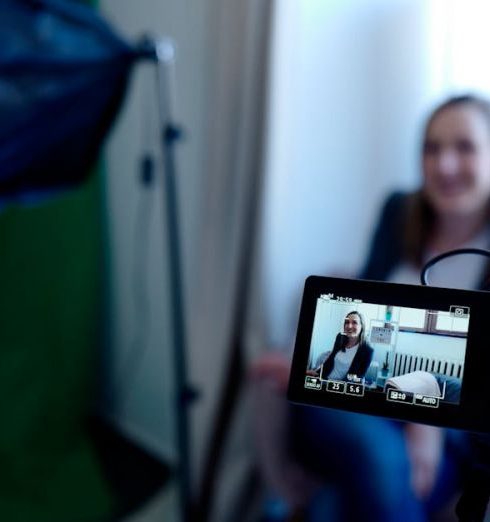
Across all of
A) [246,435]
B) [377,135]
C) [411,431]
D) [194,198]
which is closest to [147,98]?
[194,198]

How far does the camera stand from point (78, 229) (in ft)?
6.57

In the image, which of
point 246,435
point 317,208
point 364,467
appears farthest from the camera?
point 246,435

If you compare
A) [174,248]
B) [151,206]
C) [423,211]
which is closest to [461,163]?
[423,211]

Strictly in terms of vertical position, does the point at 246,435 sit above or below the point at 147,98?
below

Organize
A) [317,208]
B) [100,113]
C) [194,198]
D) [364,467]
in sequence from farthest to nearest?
[194,198]
[317,208]
[100,113]
[364,467]

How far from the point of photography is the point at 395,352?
0.53 metres

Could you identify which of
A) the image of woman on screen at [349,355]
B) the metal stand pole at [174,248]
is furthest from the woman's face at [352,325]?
the metal stand pole at [174,248]

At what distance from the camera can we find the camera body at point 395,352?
50 cm

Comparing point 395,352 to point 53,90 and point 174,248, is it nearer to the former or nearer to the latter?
point 53,90

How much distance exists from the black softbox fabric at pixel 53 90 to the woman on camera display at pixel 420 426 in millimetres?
628

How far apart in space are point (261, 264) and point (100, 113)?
0.55m

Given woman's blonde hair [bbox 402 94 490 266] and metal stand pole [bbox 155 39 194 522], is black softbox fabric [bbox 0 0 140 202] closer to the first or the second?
metal stand pole [bbox 155 39 194 522]

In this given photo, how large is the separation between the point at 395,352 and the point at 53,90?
0.93 meters

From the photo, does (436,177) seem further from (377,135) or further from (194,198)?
(194,198)
